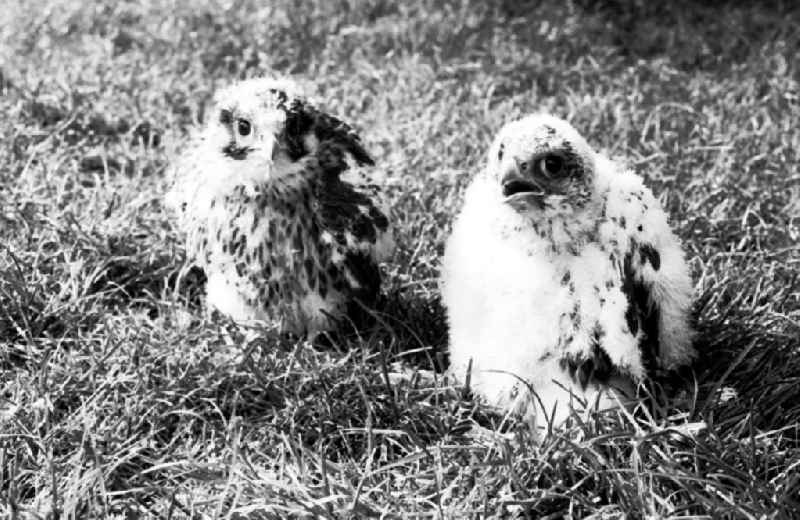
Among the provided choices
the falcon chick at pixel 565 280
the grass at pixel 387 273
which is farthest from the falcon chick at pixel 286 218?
the falcon chick at pixel 565 280

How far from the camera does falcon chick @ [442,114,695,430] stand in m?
2.82

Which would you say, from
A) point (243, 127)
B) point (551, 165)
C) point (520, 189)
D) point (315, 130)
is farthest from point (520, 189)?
point (243, 127)

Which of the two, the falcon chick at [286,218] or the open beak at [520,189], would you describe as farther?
the falcon chick at [286,218]

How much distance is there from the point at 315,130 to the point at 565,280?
1099 millimetres

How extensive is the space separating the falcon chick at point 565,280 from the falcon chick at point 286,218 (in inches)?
21.7

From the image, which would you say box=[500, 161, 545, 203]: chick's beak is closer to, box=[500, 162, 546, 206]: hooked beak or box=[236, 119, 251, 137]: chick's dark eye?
box=[500, 162, 546, 206]: hooked beak

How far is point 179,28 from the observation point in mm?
5441

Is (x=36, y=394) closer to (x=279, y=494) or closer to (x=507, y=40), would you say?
(x=279, y=494)

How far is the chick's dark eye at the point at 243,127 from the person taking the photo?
319cm

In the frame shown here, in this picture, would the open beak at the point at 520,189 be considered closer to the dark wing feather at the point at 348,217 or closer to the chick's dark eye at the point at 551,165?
the chick's dark eye at the point at 551,165

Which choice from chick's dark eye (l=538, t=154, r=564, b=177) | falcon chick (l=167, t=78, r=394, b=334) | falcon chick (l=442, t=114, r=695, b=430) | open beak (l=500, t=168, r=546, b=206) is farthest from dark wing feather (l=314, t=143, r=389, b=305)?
chick's dark eye (l=538, t=154, r=564, b=177)

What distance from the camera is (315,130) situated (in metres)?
3.30

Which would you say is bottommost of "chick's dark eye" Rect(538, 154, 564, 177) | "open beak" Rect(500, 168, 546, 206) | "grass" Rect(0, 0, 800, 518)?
"grass" Rect(0, 0, 800, 518)

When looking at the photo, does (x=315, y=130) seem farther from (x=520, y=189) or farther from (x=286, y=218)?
(x=520, y=189)
